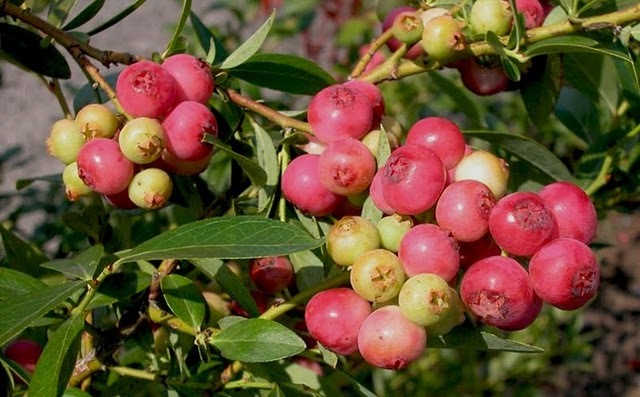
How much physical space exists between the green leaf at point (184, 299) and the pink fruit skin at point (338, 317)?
107 mm

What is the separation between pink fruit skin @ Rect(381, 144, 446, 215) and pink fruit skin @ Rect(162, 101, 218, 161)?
0.16 metres

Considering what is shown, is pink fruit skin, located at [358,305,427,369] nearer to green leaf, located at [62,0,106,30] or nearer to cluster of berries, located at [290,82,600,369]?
cluster of berries, located at [290,82,600,369]

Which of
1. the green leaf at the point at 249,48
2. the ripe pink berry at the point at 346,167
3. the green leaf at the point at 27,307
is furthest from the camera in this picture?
the green leaf at the point at 249,48

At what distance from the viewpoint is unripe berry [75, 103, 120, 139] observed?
2.55 ft

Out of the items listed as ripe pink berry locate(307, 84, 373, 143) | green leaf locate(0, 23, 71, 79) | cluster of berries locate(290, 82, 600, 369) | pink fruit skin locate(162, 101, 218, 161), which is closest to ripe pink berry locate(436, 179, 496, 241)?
cluster of berries locate(290, 82, 600, 369)

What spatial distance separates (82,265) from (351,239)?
0.74ft

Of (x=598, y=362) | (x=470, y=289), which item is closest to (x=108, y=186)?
(x=470, y=289)

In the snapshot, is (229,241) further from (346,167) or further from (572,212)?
(572,212)

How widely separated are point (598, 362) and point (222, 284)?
2369 mm

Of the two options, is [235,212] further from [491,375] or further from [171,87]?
[491,375]

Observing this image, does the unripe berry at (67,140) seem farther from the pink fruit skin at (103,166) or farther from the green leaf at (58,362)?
the green leaf at (58,362)

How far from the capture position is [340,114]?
30.6 inches

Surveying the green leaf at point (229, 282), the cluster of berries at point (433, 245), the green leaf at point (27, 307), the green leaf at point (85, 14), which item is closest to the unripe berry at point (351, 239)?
the cluster of berries at point (433, 245)

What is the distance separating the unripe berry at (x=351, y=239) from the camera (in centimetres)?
73
